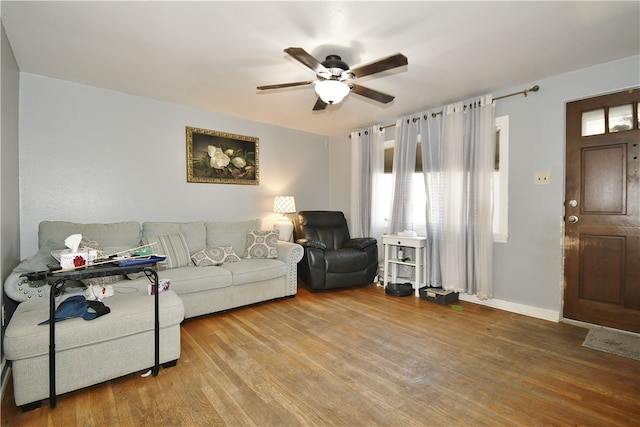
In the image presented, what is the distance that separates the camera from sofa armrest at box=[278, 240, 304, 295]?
3783mm

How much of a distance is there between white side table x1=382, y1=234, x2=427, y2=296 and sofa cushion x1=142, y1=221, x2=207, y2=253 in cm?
243

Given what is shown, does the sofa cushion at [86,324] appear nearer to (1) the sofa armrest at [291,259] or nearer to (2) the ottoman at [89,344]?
(2) the ottoman at [89,344]

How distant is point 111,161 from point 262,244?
76.4 inches

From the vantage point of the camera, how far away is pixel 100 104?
3.33 m

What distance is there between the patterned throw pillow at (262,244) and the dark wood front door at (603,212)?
3183 millimetres

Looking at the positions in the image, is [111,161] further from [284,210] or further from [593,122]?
[593,122]

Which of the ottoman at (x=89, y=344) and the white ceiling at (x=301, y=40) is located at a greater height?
the white ceiling at (x=301, y=40)

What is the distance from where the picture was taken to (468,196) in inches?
140

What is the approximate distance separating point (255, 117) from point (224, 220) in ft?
5.07

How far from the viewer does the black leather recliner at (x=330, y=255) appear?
157 inches

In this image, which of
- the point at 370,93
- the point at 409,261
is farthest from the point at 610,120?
the point at 409,261

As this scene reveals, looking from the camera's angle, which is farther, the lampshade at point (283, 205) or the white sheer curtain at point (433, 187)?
the lampshade at point (283, 205)

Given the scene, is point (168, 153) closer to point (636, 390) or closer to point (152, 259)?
point (152, 259)

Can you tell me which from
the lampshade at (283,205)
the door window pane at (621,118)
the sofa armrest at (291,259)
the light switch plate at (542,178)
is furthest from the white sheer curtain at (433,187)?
the lampshade at (283,205)
